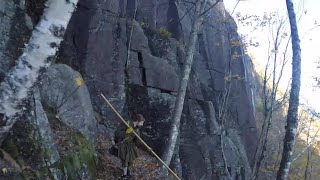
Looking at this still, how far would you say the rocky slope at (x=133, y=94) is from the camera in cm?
636

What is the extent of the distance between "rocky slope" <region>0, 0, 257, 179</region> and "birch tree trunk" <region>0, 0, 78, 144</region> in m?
1.99

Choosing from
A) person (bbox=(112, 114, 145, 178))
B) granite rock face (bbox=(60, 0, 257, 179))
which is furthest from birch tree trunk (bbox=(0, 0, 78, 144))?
granite rock face (bbox=(60, 0, 257, 179))

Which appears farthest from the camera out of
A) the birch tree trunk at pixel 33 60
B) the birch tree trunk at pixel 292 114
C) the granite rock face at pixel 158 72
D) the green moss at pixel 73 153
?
the granite rock face at pixel 158 72

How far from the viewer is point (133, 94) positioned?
14.1 metres

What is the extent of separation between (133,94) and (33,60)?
35.5 feet

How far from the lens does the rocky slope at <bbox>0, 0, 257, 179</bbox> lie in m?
6.36

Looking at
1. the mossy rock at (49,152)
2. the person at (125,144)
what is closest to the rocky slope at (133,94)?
the mossy rock at (49,152)

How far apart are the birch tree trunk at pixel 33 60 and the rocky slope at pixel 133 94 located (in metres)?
1.99

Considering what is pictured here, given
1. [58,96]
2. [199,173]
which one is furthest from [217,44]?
[58,96]

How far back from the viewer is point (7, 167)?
475cm

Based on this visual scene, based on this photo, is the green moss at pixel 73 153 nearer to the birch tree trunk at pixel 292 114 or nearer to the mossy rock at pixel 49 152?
the mossy rock at pixel 49 152

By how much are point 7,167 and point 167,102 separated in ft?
33.2

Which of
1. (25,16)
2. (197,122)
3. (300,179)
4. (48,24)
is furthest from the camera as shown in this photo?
(300,179)

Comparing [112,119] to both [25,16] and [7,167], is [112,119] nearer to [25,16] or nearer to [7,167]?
[25,16]
